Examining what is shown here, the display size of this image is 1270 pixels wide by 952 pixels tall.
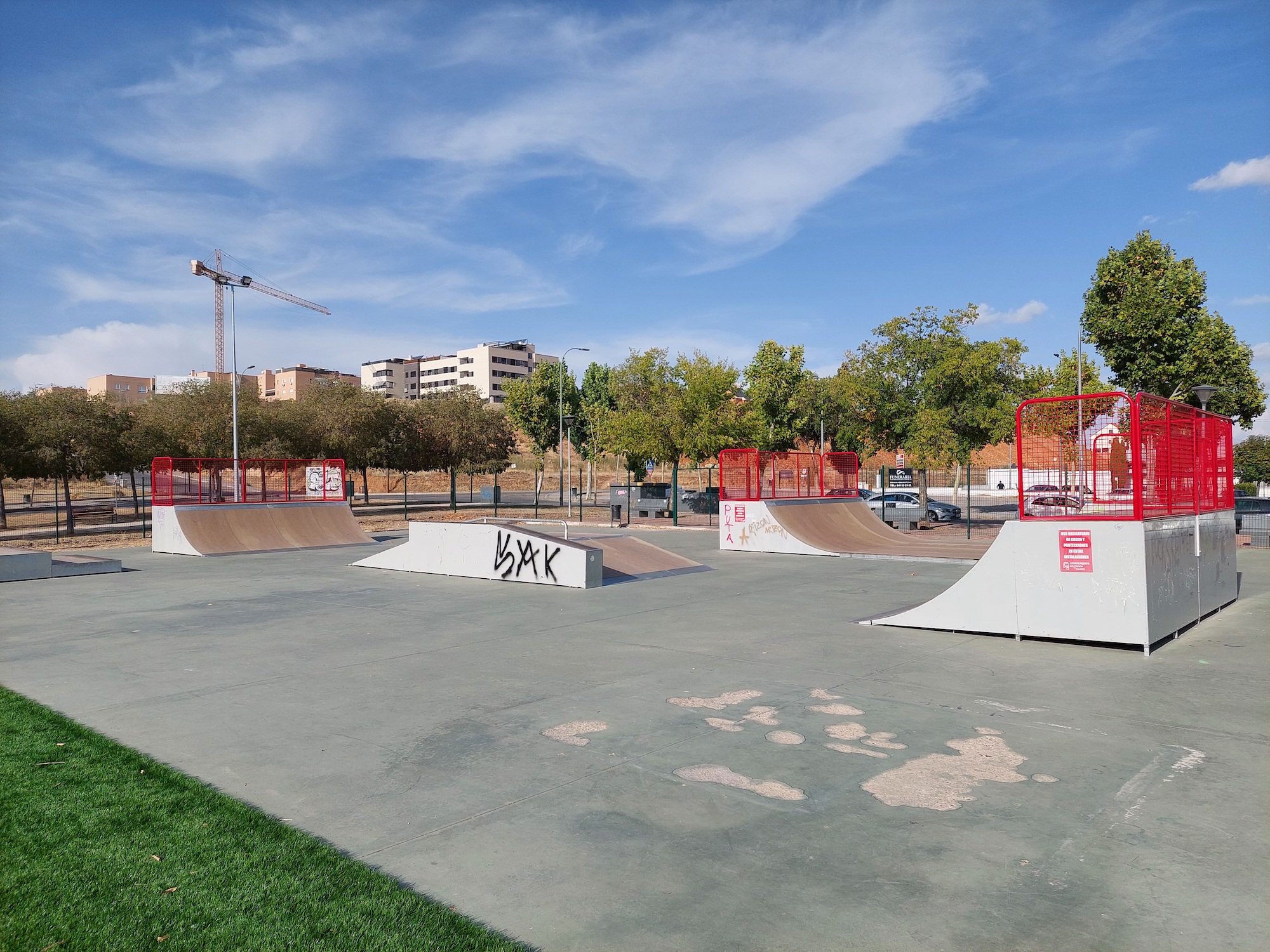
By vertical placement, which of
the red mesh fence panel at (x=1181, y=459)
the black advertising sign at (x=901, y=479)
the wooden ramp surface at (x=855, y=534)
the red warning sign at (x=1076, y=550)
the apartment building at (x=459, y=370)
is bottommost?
the wooden ramp surface at (x=855, y=534)

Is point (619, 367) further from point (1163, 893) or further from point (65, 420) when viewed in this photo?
point (1163, 893)

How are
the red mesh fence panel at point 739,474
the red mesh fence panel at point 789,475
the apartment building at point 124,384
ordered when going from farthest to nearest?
the apartment building at point 124,384 < the red mesh fence panel at point 789,475 < the red mesh fence panel at point 739,474

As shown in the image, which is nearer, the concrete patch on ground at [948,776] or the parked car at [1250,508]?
the concrete patch on ground at [948,776]

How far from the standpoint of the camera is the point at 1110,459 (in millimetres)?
10406

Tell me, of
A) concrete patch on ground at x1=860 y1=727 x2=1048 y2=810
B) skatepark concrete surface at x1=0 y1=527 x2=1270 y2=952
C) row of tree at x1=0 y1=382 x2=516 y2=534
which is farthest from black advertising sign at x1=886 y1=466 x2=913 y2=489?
concrete patch on ground at x1=860 y1=727 x2=1048 y2=810

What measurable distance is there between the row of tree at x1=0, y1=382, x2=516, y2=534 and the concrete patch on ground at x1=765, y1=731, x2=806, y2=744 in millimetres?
31735

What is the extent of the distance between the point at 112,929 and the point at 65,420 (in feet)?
116

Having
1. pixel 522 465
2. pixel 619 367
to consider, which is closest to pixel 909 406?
pixel 619 367

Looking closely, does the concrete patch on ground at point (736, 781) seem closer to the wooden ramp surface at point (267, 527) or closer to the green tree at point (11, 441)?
the wooden ramp surface at point (267, 527)

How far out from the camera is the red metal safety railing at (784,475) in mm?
23000

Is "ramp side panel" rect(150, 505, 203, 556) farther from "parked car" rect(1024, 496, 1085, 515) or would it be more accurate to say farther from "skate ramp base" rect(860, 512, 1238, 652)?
"parked car" rect(1024, 496, 1085, 515)

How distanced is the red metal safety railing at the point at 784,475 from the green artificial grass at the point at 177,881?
61.1 feet

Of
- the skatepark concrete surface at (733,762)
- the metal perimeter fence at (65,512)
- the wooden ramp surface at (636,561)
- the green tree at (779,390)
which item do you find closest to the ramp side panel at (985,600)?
the skatepark concrete surface at (733,762)

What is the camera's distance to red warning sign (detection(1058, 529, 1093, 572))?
909 centimetres
